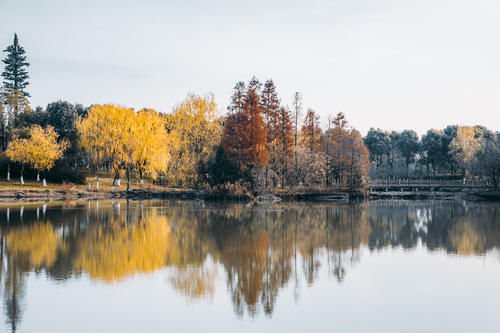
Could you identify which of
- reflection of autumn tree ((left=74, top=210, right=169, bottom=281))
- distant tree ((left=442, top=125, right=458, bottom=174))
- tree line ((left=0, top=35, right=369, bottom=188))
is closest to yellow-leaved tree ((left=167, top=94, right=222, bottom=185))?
tree line ((left=0, top=35, right=369, bottom=188))

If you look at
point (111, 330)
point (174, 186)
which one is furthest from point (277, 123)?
point (111, 330)

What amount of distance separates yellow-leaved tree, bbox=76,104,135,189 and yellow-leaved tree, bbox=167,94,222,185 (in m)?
6.52

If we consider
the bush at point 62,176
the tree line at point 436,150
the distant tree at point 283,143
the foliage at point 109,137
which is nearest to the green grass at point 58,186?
the bush at point 62,176

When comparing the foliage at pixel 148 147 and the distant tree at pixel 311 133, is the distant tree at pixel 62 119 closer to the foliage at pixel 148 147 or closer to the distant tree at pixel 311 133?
the foliage at pixel 148 147

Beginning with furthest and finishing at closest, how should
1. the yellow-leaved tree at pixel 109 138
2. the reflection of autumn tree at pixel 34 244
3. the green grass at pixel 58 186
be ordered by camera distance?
the yellow-leaved tree at pixel 109 138
the green grass at pixel 58 186
the reflection of autumn tree at pixel 34 244

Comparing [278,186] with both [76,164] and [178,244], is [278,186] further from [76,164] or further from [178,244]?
[178,244]

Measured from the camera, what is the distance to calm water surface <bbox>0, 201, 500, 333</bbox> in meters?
11.8

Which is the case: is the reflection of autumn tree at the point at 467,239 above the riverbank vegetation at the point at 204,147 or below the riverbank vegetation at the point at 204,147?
below

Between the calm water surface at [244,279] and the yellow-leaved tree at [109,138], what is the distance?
101 ft

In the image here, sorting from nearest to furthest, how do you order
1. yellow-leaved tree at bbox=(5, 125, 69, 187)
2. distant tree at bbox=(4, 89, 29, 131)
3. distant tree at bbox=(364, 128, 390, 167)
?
yellow-leaved tree at bbox=(5, 125, 69, 187), distant tree at bbox=(4, 89, 29, 131), distant tree at bbox=(364, 128, 390, 167)

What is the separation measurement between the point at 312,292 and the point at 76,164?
6649cm

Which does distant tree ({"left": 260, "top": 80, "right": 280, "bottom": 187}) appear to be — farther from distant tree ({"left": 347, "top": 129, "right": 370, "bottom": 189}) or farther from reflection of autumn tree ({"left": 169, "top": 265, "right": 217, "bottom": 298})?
reflection of autumn tree ({"left": 169, "top": 265, "right": 217, "bottom": 298})

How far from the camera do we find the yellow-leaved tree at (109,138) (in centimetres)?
5950

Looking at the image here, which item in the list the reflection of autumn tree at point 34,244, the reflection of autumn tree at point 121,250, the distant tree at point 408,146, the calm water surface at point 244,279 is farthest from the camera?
the distant tree at point 408,146
